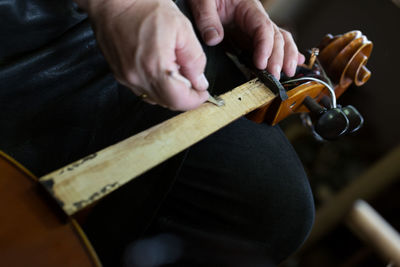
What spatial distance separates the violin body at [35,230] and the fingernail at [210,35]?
431 millimetres

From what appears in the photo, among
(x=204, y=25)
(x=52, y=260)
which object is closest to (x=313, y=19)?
(x=204, y=25)

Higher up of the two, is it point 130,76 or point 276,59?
point 130,76

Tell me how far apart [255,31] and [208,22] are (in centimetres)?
10

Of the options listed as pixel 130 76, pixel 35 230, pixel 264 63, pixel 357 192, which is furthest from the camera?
pixel 357 192

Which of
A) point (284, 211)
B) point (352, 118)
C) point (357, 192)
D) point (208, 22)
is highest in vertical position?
point (208, 22)

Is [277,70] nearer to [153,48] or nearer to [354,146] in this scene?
[153,48]

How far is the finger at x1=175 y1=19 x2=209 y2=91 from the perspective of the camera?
52 centimetres

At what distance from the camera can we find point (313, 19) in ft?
5.91

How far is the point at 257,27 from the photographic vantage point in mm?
685

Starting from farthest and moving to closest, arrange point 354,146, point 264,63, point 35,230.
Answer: point 354,146 → point 264,63 → point 35,230

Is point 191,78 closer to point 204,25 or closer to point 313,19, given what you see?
point 204,25

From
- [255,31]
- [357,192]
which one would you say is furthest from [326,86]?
[357,192]

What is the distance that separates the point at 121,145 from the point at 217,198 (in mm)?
324

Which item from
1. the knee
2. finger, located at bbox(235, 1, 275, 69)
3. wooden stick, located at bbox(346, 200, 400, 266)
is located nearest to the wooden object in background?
wooden stick, located at bbox(346, 200, 400, 266)
